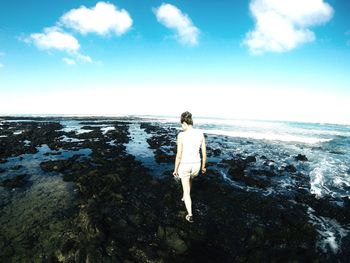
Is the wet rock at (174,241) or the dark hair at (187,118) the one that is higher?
the dark hair at (187,118)

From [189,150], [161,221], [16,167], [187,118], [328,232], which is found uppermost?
[187,118]

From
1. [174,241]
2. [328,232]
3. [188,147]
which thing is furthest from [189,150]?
[328,232]

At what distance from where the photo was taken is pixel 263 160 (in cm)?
1688

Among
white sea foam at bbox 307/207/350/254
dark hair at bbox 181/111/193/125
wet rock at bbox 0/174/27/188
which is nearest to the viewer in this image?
dark hair at bbox 181/111/193/125

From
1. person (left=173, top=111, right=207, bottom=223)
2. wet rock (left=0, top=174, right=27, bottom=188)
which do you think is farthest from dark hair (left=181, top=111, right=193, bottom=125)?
wet rock (left=0, top=174, right=27, bottom=188)

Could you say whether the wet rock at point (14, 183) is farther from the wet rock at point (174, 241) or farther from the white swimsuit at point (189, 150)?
the white swimsuit at point (189, 150)

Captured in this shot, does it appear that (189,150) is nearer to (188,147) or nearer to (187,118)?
(188,147)

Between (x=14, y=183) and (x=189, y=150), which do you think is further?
(x=14, y=183)

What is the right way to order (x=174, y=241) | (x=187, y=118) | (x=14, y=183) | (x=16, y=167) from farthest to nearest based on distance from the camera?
(x=16, y=167), (x=14, y=183), (x=187, y=118), (x=174, y=241)

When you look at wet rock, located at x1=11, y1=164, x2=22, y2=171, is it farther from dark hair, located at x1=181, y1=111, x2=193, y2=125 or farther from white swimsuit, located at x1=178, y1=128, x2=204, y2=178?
dark hair, located at x1=181, y1=111, x2=193, y2=125

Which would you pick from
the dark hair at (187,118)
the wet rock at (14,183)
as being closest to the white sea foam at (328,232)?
the dark hair at (187,118)

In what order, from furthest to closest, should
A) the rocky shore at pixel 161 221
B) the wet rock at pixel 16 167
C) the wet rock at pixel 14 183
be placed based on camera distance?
the wet rock at pixel 16 167 → the wet rock at pixel 14 183 → the rocky shore at pixel 161 221

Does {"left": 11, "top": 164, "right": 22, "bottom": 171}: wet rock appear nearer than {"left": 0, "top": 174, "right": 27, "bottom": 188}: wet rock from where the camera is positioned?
No

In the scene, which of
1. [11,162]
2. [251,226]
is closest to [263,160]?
[251,226]
